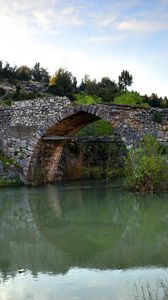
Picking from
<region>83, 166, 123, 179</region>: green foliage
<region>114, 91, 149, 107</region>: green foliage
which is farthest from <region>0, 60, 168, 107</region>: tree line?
<region>83, 166, 123, 179</region>: green foliage

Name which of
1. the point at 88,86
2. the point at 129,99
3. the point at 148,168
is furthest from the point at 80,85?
the point at 148,168

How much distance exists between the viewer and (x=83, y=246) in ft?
29.3

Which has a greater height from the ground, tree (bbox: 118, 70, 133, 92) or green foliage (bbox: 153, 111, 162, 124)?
tree (bbox: 118, 70, 133, 92)

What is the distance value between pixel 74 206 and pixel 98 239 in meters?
4.68

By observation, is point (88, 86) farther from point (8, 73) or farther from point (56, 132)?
point (56, 132)

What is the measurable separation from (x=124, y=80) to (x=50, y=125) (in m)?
23.7

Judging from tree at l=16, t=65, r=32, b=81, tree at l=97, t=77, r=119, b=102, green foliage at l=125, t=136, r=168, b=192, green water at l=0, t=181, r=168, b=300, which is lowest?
green water at l=0, t=181, r=168, b=300

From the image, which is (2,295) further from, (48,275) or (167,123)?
(167,123)

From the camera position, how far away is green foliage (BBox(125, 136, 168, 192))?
50.7ft

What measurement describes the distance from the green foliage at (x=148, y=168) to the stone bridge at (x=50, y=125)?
1.00m

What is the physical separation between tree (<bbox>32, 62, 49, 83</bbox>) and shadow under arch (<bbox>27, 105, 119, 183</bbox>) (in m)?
26.1

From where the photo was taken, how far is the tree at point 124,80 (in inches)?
1651

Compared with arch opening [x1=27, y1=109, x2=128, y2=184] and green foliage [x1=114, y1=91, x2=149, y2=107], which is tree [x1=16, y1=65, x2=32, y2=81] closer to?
green foliage [x1=114, y1=91, x2=149, y2=107]

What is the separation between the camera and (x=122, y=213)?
12.5m
